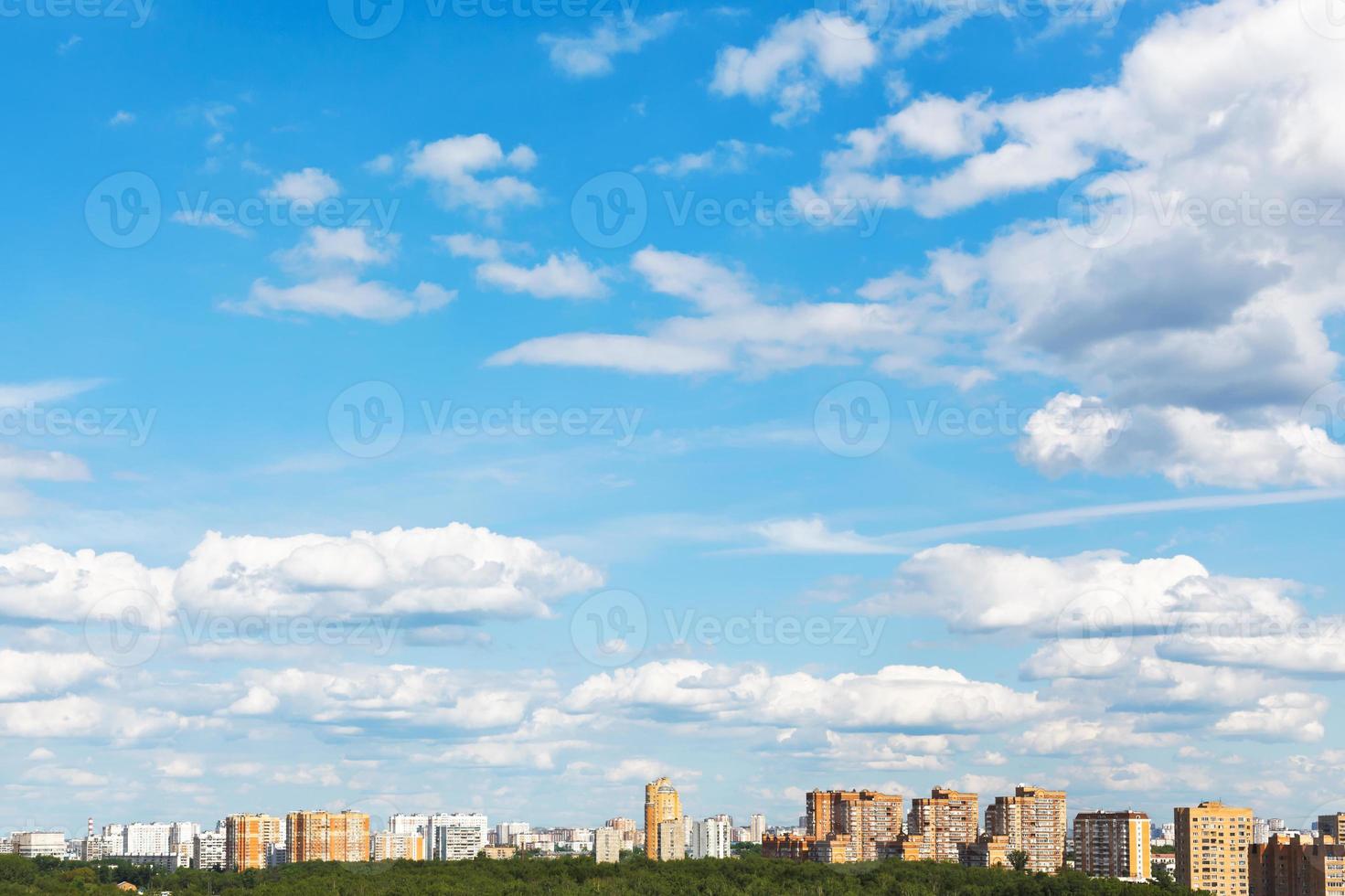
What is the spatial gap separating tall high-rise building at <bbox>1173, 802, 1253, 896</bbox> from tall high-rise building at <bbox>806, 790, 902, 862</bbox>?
89.2ft

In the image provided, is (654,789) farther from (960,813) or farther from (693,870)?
(693,870)

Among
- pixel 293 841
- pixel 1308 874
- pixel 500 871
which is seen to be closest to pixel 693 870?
pixel 500 871

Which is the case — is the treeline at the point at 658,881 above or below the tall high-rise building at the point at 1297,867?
below

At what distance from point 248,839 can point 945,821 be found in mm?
84999

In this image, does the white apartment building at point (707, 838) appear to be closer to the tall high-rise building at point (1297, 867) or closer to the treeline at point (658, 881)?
the treeline at point (658, 881)

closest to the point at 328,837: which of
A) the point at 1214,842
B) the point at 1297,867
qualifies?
the point at 1214,842

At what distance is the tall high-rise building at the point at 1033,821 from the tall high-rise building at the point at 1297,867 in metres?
31.2

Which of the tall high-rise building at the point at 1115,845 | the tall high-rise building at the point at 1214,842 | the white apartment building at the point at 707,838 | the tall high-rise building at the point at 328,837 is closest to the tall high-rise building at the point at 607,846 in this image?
the white apartment building at the point at 707,838

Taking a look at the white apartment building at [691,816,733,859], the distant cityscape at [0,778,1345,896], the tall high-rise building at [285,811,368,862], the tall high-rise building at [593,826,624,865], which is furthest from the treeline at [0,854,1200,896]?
the tall high-rise building at [593,826,624,865]

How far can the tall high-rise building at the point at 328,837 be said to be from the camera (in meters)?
162

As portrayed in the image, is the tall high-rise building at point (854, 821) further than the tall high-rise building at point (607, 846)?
No

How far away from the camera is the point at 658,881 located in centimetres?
9744

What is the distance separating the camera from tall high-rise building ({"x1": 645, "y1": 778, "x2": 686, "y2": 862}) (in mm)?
147875

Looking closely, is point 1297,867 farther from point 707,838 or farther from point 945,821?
point 707,838
